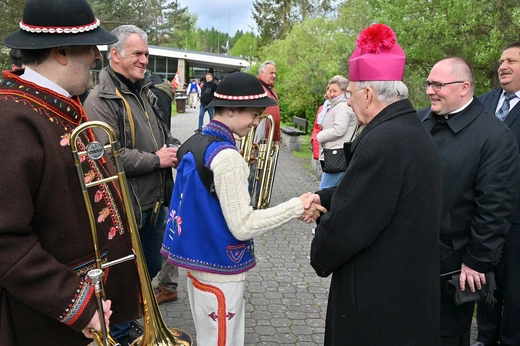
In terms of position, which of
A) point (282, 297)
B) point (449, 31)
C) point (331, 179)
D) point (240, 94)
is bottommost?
point (282, 297)

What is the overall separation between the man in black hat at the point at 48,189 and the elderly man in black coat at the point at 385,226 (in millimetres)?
1104

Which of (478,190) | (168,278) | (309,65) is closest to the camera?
(478,190)

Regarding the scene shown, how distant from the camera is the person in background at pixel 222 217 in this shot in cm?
256

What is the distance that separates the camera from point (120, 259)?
7.07 feet

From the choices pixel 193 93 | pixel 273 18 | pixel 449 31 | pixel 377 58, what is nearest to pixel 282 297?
pixel 377 58

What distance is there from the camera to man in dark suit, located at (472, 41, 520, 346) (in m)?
3.55

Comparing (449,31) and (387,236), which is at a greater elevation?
(449,31)

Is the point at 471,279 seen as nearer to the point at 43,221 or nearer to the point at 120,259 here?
the point at 120,259

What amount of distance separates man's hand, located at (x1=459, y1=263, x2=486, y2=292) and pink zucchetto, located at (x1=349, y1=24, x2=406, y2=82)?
141 centimetres

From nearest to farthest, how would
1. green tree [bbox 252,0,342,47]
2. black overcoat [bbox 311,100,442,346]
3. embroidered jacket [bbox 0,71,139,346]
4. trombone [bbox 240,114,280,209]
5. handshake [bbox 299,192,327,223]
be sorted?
embroidered jacket [bbox 0,71,139,346]
black overcoat [bbox 311,100,442,346]
handshake [bbox 299,192,327,223]
trombone [bbox 240,114,280,209]
green tree [bbox 252,0,342,47]

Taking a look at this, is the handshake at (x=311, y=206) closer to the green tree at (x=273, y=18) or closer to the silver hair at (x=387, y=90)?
the silver hair at (x=387, y=90)

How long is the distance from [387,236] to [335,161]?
4.22 meters

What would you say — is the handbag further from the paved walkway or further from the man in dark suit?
the man in dark suit

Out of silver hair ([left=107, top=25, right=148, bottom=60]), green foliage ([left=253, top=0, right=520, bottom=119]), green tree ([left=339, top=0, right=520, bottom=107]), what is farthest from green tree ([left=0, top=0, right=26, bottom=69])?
silver hair ([left=107, top=25, right=148, bottom=60])
